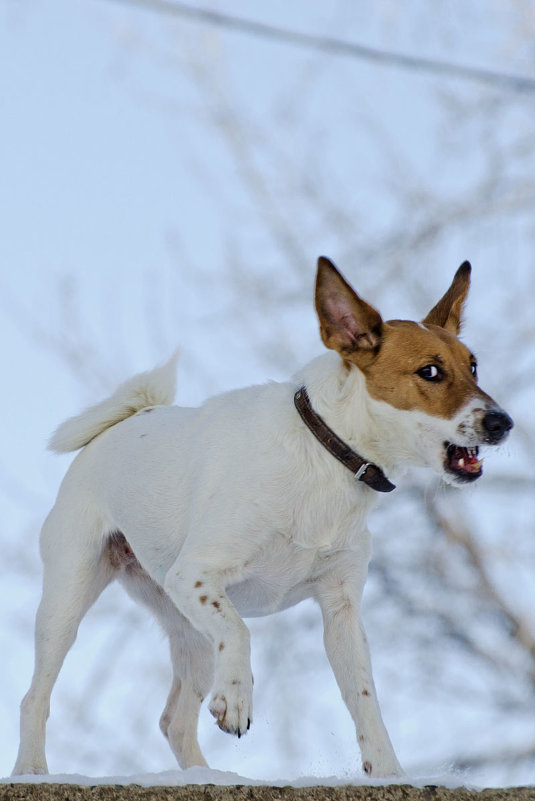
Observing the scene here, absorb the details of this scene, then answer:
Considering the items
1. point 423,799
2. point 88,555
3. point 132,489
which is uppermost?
point 132,489

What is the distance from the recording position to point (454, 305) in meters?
4.97

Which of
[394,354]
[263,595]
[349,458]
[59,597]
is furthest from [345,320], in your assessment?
[59,597]

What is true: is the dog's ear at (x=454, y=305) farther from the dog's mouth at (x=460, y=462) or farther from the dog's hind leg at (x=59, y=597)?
the dog's hind leg at (x=59, y=597)

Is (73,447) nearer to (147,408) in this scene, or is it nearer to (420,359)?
(147,408)

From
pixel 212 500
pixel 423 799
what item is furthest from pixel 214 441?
pixel 423 799

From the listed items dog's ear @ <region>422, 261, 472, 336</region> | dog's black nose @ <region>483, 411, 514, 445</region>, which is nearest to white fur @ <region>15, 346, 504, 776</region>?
dog's black nose @ <region>483, 411, 514, 445</region>

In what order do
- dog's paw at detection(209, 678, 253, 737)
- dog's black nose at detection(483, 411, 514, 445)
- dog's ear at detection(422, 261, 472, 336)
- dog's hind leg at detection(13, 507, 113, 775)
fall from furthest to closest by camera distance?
dog's ear at detection(422, 261, 472, 336)
dog's hind leg at detection(13, 507, 113, 775)
dog's black nose at detection(483, 411, 514, 445)
dog's paw at detection(209, 678, 253, 737)

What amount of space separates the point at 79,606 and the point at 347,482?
1348 mm

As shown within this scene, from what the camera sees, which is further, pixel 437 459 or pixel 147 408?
pixel 147 408

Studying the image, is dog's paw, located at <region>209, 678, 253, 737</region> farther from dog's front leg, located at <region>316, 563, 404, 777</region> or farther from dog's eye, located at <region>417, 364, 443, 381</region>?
dog's eye, located at <region>417, 364, 443, 381</region>

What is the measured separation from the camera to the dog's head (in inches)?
163

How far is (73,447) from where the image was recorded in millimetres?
5359

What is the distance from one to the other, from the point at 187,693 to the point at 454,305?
203cm

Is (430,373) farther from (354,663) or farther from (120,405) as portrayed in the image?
(120,405)
